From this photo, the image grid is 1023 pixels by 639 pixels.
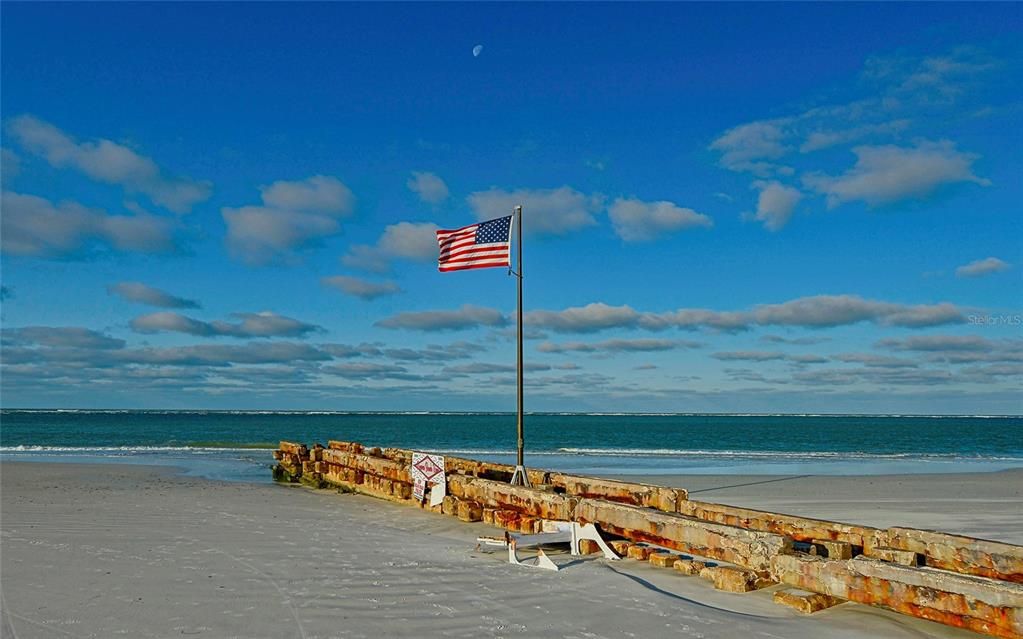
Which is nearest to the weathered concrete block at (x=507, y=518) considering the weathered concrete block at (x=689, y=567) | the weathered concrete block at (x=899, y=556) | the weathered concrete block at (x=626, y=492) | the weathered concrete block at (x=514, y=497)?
the weathered concrete block at (x=514, y=497)

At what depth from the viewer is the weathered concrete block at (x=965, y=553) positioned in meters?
8.07

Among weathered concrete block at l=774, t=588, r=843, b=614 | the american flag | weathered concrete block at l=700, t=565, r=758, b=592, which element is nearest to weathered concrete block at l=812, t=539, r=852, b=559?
weathered concrete block at l=774, t=588, r=843, b=614

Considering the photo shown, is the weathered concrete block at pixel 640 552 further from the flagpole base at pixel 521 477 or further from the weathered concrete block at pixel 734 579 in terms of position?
the flagpole base at pixel 521 477

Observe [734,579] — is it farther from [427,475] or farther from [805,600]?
[427,475]

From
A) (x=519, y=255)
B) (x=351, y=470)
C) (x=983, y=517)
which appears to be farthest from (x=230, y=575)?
(x=983, y=517)

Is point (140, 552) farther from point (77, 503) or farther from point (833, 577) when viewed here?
point (833, 577)

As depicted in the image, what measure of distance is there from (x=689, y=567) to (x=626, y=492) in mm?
3720

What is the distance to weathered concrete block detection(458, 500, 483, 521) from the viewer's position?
14062 millimetres

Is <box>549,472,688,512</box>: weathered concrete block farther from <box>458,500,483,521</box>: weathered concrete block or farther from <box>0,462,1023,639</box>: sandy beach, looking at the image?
<box>0,462,1023,639</box>: sandy beach

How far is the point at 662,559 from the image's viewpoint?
991 centimetres

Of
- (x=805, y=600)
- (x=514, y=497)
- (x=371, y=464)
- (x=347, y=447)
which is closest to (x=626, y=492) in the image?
(x=514, y=497)

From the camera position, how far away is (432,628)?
678cm

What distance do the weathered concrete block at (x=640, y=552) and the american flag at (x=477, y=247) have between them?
634cm

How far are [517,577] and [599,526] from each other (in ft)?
8.22
